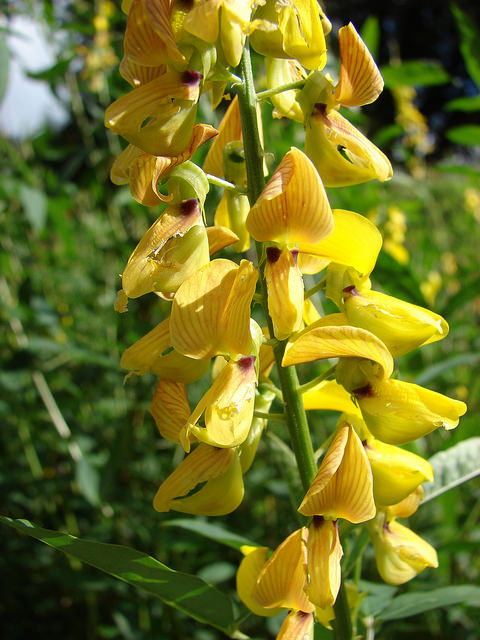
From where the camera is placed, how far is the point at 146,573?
77 centimetres

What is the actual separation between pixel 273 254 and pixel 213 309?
115 millimetres

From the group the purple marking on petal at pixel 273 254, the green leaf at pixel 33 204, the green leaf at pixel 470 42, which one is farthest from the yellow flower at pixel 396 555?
the green leaf at pixel 33 204

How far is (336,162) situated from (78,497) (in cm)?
230

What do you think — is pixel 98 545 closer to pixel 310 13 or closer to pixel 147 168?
pixel 147 168

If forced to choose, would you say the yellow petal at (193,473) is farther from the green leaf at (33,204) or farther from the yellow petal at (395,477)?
the green leaf at (33,204)

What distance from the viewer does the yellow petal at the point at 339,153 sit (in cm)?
80

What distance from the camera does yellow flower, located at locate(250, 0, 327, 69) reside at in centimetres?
79

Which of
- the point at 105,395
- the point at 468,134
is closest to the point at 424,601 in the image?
the point at 468,134

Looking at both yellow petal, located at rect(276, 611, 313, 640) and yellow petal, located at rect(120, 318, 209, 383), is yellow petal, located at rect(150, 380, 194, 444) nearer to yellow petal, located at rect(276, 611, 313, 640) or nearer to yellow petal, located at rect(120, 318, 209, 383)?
yellow petal, located at rect(120, 318, 209, 383)

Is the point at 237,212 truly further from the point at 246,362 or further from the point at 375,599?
the point at 375,599

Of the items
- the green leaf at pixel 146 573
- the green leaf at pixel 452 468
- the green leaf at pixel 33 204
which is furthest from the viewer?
the green leaf at pixel 33 204

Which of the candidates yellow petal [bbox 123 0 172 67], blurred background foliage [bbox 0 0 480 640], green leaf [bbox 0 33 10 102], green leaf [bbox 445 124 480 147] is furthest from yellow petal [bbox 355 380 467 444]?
green leaf [bbox 0 33 10 102]

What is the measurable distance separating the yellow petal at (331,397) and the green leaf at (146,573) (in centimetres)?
31

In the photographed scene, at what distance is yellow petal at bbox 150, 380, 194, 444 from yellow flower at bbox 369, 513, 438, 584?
37 cm
